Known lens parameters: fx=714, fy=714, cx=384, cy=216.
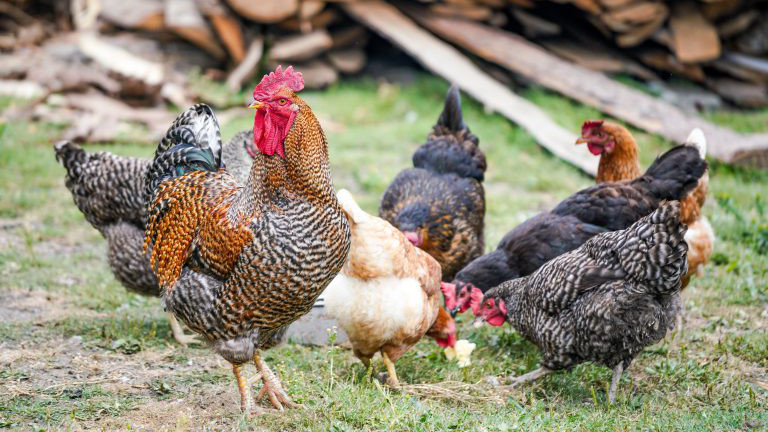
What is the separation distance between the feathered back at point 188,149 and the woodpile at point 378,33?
5621 mm

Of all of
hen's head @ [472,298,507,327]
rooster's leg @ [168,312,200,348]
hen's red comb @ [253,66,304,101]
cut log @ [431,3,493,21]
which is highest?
hen's red comb @ [253,66,304,101]

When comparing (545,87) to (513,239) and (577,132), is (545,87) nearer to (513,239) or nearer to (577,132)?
(577,132)

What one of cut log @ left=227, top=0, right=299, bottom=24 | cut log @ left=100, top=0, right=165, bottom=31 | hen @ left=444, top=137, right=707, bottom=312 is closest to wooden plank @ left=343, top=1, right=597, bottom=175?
cut log @ left=227, top=0, right=299, bottom=24

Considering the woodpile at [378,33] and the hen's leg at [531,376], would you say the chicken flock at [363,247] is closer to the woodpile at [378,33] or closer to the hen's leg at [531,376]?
the hen's leg at [531,376]

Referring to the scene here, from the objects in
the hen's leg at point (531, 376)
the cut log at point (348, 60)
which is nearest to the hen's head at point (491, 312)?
the hen's leg at point (531, 376)


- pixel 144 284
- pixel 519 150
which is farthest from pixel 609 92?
pixel 144 284

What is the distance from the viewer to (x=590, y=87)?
10039 millimetres

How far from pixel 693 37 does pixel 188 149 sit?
28.9ft

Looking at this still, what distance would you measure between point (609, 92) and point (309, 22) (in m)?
4.78

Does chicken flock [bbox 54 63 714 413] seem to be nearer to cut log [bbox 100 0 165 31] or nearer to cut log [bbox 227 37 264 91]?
cut log [bbox 227 37 264 91]

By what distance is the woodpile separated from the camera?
10344 millimetres

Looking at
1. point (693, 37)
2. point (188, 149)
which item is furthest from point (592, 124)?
point (693, 37)

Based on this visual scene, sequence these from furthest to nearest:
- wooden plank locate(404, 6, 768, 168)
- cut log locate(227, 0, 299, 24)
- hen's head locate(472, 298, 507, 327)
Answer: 1. cut log locate(227, 0, 299, 24)
2. wooden plank locate(404, 6, 768, 168)
3. hen's head locate(472, 298, 507, 327)

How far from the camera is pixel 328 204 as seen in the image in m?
3.79
